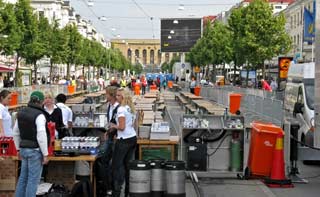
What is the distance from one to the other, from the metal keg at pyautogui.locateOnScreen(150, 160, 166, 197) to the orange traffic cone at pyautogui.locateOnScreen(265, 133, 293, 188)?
358 cm

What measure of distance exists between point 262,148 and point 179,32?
59.2 m

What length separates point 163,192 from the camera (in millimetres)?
9984

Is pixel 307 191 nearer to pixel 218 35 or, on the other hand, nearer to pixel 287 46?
pixel 287 46

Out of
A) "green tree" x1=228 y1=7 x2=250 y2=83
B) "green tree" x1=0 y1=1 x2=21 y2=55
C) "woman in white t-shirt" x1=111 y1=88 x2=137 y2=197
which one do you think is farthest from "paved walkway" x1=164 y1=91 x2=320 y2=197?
"green tree" x1=228 y1=7 x2=250 y2=83

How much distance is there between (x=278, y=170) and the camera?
1290 centimetres

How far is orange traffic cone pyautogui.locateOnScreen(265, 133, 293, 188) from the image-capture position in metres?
12.8

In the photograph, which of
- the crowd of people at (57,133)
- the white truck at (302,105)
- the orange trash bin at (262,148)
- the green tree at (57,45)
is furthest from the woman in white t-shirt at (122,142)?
the green tree at (57,45)

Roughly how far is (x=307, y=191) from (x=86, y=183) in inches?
184

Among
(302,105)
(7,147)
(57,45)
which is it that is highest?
(57,45)

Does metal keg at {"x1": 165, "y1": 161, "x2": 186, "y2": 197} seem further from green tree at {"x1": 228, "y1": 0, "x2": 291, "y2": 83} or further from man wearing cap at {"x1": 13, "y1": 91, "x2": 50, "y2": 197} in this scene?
green tree at {"x1": 228, "y1": 0, "x2": 291, "y2": 83}

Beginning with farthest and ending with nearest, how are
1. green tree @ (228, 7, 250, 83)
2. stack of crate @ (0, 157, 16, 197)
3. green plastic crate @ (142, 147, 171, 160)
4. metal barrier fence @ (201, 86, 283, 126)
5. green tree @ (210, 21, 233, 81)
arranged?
green tree @ (210, 21, 233, 81) → green tree @ (228, 7, 250, 83) → metal barrier fence @ (201, 86, 283, 126) → green plastic crate @ (142, 147, 171, 160) → stack of crate @ (0, 157, 16, 197)

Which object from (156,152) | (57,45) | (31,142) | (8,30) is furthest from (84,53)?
(31,142)

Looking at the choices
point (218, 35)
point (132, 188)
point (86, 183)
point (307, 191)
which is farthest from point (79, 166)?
point (218, 35)

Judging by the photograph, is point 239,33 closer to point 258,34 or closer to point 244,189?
point 258,34
